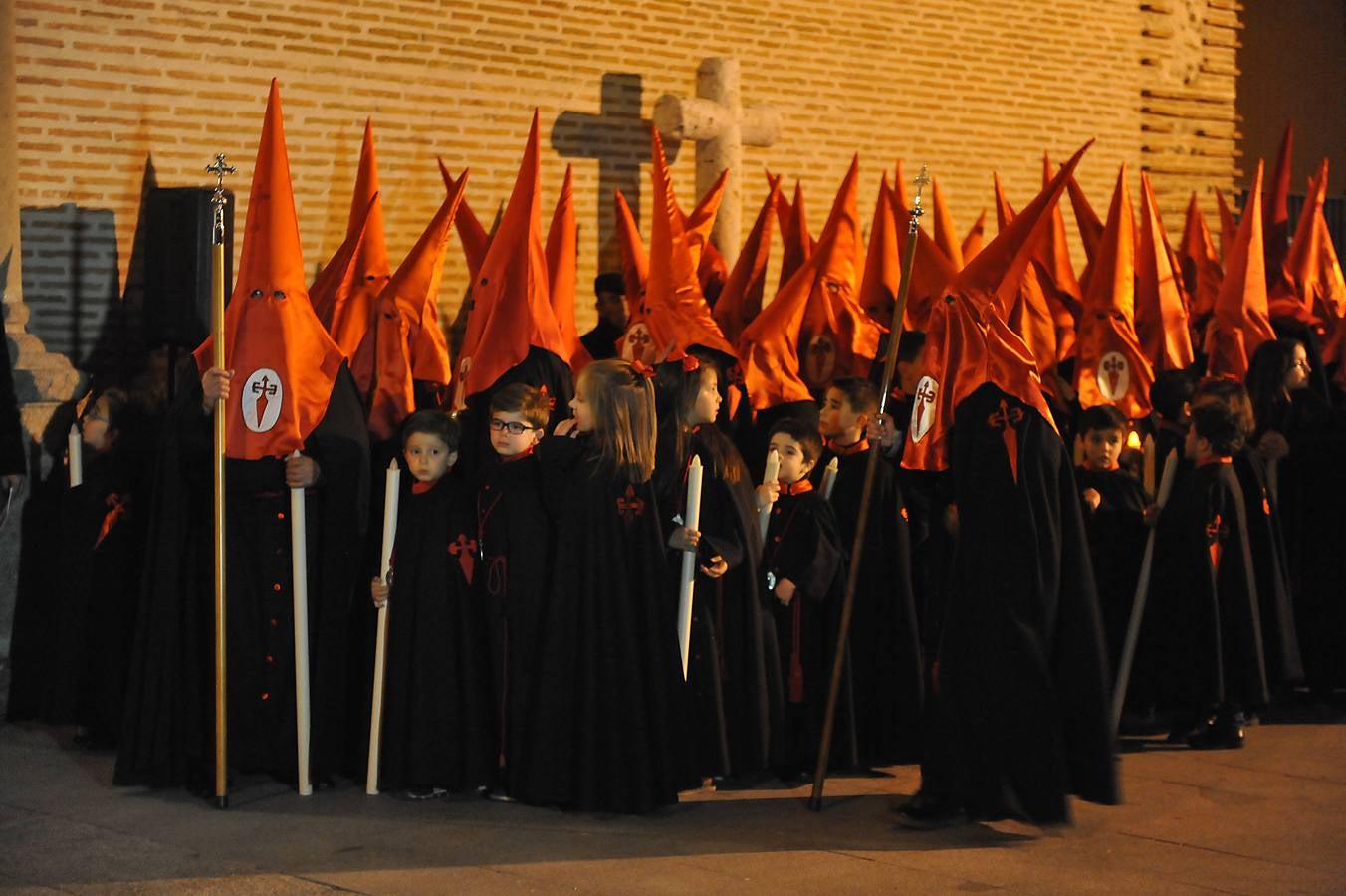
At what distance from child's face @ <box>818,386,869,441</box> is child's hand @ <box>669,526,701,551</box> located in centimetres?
100

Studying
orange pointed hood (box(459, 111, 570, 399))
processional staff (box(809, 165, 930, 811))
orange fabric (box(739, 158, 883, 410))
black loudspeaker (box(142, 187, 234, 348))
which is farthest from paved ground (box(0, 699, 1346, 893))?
black loudspeaker (box(142, 187, 234, 348))

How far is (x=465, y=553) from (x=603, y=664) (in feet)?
2.37

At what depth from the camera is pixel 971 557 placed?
20.6 ft

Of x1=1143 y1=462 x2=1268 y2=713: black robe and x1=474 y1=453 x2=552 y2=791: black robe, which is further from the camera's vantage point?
x1=1143 y1=462 x2=1268 y2=713: black robe

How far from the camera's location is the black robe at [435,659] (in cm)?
663

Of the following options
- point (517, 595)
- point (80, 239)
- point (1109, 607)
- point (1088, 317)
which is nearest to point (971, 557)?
point (517, 595)

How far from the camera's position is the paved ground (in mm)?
5594

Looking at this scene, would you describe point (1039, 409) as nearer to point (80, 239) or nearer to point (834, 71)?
point (80, 239)

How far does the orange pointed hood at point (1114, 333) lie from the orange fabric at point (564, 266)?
2.81 metres

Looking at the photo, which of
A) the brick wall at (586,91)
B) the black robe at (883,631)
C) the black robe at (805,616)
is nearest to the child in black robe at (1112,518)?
the black robe at (883,631)

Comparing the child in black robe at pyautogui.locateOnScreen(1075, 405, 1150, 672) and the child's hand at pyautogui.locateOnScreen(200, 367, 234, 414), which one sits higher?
the child's hand at pyautogui.locateOnScreen(200, 367, 234, 414)

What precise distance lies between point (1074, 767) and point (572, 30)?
22.6ft

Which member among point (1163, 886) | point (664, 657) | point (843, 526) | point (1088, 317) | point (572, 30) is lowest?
point (1163, 886)

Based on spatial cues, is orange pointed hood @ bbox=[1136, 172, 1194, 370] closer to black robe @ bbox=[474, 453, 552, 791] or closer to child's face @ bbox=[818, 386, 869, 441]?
child's face @ bbox=[818, 386, 869, 441]
